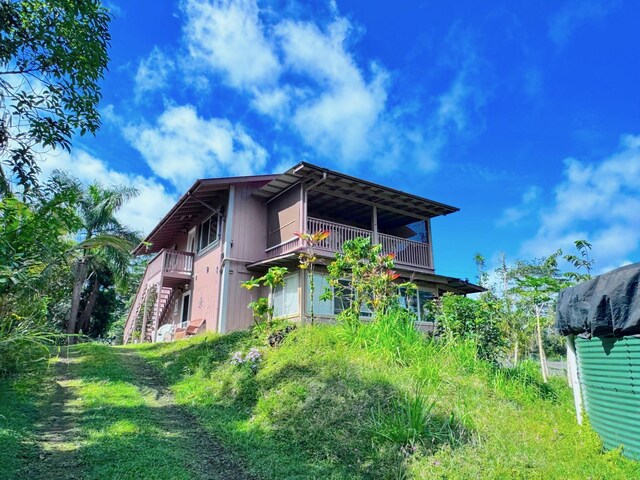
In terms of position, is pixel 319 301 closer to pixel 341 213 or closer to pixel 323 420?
pixel 341 213

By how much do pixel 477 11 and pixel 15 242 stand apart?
37.1ft

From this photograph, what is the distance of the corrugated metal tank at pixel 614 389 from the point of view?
4.54 metres

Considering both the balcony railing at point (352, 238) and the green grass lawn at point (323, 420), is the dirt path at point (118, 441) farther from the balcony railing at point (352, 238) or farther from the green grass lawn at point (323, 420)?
the balcony railing at point (352, 238)

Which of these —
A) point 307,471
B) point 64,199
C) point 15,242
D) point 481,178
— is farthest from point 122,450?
point 481,178

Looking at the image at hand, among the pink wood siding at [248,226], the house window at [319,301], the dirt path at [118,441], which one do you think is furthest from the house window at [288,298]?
the dirt path at [118,441]

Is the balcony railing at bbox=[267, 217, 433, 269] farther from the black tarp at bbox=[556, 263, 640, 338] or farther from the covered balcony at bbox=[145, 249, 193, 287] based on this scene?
the black tarp at bbox=[556, 263, 640, 338]

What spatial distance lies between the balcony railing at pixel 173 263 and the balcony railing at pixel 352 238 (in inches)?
188

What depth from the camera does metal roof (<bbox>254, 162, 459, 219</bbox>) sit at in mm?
14081

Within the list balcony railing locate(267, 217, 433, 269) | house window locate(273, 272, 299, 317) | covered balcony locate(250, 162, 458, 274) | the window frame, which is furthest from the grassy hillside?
the window frame

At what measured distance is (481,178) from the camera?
2008 cm

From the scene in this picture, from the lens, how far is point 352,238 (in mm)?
15117

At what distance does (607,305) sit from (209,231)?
586 inches

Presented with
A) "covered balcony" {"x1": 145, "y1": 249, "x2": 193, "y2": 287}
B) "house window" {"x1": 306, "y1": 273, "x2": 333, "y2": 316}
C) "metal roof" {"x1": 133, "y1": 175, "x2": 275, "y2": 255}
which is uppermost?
"metal roof" {"x1": 133, "y1": 175, "x2": 275, "y2": 255}

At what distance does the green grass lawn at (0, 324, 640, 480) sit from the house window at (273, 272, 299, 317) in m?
4.82
